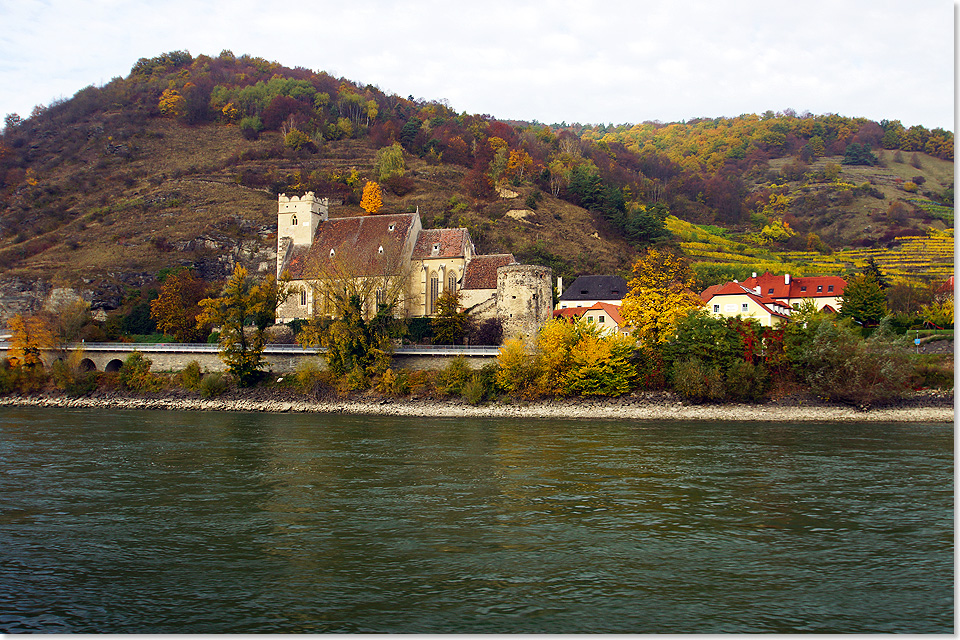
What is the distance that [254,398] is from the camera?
36781 millimetres

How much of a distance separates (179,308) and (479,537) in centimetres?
4293

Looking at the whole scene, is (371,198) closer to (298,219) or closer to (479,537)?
(298,219)

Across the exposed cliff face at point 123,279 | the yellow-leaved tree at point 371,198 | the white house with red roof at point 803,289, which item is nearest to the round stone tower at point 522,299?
the white house with red roof at point 803,289

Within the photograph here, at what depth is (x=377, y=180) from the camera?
82.6 m

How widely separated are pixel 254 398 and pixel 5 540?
24.7 meters

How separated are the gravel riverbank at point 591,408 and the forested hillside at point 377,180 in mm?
24101

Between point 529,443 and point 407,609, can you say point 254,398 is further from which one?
point 407,609

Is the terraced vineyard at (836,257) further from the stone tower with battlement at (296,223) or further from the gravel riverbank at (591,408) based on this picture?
the stone tower with battlement at (296,223)

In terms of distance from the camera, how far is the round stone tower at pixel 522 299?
38.6 metres

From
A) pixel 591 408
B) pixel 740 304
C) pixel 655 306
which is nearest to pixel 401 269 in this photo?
pixel 591 408

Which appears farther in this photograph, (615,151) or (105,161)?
(615,151)

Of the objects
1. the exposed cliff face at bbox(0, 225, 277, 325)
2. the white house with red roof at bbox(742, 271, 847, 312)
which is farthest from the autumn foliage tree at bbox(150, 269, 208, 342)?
the white house with red roof at bbox(742, 271, 847, 312)

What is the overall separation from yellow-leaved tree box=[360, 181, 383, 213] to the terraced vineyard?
36.4m

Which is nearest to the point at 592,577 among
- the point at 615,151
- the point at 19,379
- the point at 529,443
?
the point at 529,443
